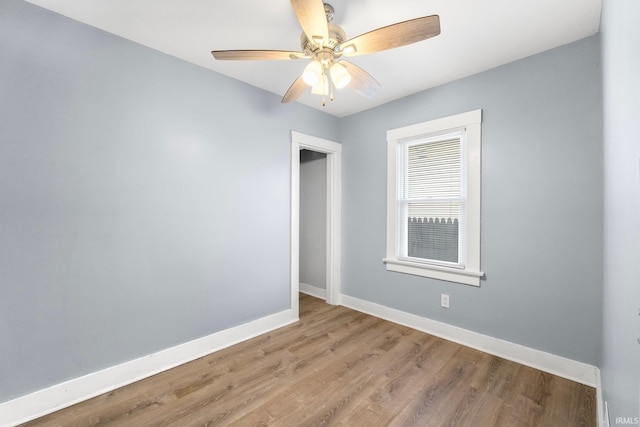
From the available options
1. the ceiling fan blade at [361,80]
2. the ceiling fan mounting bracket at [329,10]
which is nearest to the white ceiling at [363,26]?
the ceiling fan mounting bracket at [329,10]

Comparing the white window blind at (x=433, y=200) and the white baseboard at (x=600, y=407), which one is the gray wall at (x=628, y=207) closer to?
the white baseboard at (x=600, y=407)

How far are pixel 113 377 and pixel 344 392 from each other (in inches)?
65.4

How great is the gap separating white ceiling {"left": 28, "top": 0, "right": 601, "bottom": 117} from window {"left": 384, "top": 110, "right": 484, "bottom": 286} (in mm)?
599

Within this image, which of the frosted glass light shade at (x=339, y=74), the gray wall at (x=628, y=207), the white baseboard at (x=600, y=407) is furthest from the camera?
the frosted glass light shade at (x=339, y=74)

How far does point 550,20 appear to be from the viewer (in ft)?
5.80

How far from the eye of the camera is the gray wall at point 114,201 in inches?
62.9

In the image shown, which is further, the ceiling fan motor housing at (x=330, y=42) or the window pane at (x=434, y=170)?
the window pane at (x=434, y=170)

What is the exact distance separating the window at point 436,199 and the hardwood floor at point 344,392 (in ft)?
2.62

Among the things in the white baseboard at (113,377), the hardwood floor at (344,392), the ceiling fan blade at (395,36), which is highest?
the ceiling fan blade at (395,36)

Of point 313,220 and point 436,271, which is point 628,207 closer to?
point 436,271

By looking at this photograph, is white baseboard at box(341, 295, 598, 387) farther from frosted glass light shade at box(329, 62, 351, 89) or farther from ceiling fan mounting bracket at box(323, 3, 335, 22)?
ceiling fan mounting bracket at box(323, 3, 335, 22)

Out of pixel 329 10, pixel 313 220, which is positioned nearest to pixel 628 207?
pixel 329 10

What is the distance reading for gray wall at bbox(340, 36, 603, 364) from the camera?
192 centimetres

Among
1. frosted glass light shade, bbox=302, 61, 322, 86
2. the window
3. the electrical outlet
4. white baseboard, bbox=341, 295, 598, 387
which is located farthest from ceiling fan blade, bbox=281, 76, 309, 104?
white baseboard, bbox=341, 295, 598, 387
